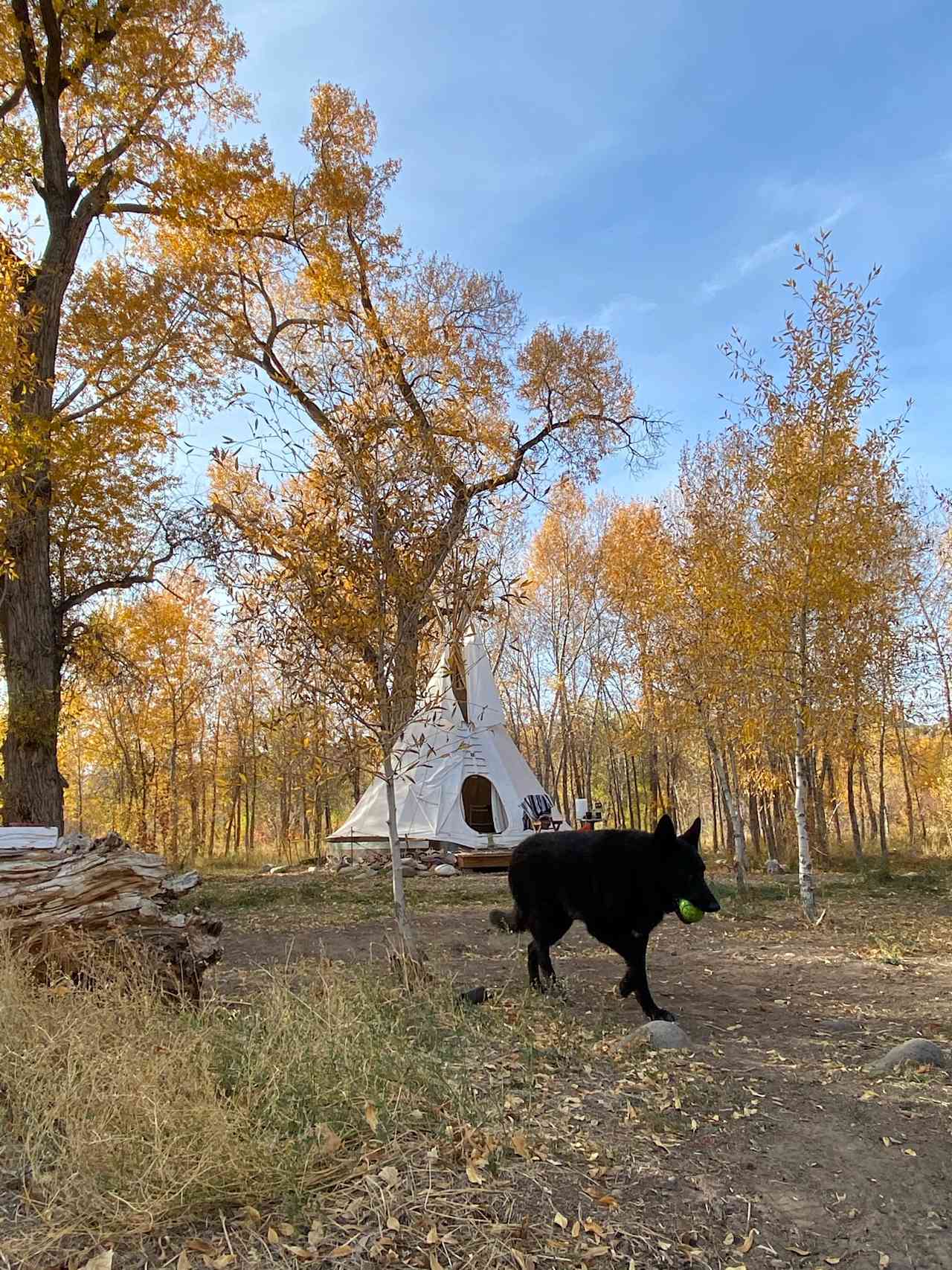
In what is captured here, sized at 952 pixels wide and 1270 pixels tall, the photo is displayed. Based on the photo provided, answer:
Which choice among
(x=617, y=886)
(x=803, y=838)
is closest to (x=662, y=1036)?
(x=617, y=886)

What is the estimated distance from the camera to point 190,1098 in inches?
123

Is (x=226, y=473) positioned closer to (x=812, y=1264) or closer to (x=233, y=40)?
(x=812, y=1264)

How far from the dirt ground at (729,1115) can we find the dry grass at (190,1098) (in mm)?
419

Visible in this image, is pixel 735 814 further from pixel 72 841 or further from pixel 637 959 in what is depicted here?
pixel 72 841

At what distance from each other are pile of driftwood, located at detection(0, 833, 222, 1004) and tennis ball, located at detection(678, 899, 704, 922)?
3040 millimetres

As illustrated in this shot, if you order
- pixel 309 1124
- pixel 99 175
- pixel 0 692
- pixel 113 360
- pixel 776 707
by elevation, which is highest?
pixel 99 175

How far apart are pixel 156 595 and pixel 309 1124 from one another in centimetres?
2095

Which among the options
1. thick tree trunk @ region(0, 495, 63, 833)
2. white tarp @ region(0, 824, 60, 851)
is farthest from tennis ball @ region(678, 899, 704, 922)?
thick tree trunk @ region(0, 495, 63, 833)

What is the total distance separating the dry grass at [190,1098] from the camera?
2719 millimetres

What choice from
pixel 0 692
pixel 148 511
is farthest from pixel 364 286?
pixel 0 692

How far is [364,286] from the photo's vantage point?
1476 cm

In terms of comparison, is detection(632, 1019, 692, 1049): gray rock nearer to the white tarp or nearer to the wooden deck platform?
the white tarp

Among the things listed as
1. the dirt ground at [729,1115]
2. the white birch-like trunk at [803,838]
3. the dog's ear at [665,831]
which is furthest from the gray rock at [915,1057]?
the white birch-like trunk at [803,838]

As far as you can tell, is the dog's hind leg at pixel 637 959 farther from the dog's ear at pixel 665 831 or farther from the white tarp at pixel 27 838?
the white tarp at pixel 27 838
